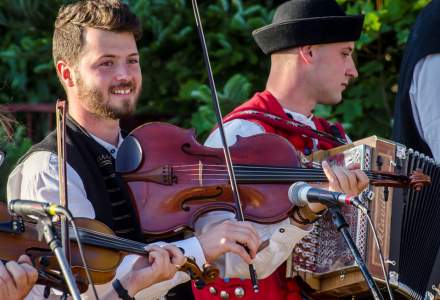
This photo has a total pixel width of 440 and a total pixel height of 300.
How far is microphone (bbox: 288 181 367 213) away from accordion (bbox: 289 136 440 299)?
0.55 metres

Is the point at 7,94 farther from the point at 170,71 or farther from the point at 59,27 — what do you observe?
the point at 59,27

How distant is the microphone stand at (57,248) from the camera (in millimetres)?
4035

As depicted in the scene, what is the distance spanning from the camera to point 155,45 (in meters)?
8.33

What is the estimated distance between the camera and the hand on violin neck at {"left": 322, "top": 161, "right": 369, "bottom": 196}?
5355mm

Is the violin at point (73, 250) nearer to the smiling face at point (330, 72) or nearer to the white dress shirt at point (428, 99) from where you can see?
the smiling face at point (330, 72)

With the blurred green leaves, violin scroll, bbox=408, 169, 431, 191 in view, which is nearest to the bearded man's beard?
violin scroll, bbox=408, 169, 431, 191

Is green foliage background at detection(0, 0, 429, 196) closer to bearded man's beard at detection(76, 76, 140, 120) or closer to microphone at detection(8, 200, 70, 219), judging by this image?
bearded man's beard at detection(76, 76, 140, 120)

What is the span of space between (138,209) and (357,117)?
344 centimetres

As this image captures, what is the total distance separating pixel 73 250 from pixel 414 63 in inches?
107

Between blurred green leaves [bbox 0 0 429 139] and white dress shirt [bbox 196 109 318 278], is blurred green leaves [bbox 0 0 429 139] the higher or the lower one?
the higher one

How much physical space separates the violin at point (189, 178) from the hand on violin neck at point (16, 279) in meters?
0.80

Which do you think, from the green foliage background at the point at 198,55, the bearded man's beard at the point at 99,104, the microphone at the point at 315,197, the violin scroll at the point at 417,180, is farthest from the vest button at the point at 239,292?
the green foliage background at the point at 198,55

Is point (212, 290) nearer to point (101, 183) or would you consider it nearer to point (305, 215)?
point (305, 215)

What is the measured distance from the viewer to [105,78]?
5328 mm
